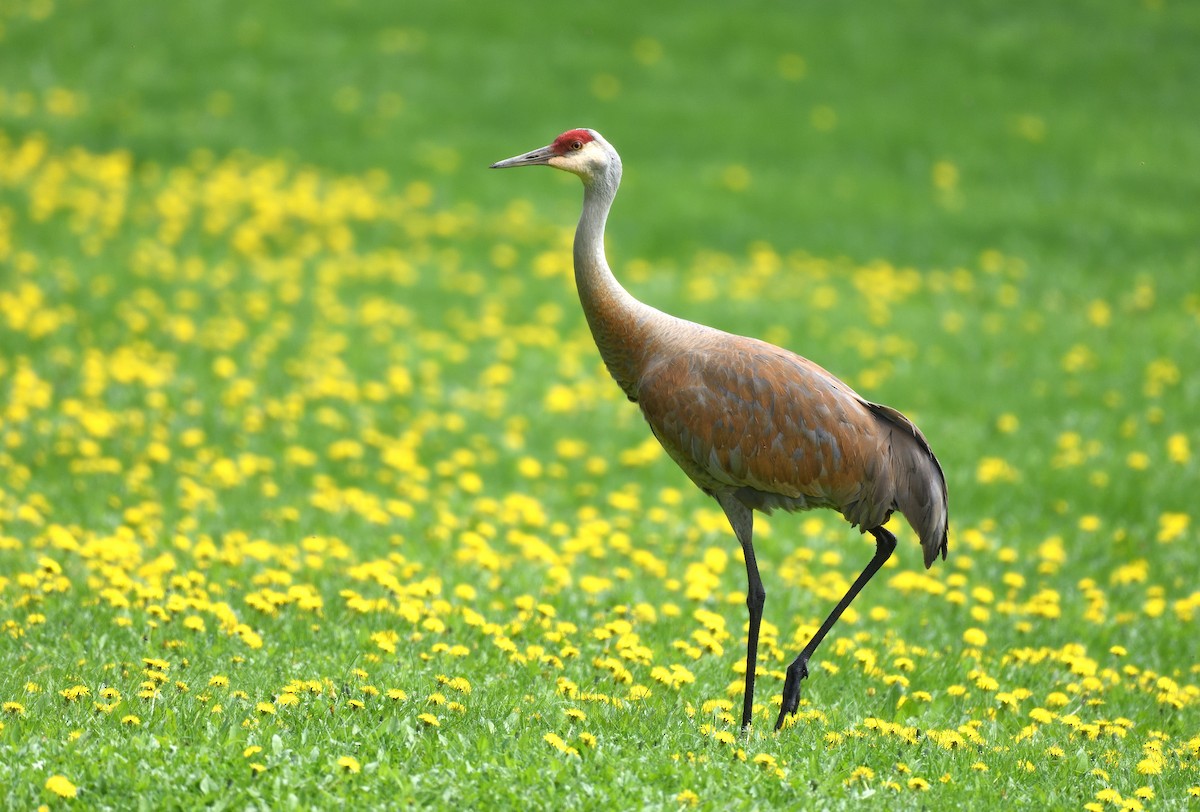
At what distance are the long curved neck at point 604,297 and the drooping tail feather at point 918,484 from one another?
39.0 inches

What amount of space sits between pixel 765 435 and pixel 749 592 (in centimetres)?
61

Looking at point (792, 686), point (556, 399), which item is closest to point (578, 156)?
point (792, 686)

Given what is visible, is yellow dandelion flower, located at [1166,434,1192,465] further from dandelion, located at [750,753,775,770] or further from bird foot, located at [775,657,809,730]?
dandelion, located at [750,753,775,770]

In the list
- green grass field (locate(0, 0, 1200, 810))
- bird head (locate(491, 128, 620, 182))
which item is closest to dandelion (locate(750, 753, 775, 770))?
green grass field (locate(0, 0, 1200, 810))

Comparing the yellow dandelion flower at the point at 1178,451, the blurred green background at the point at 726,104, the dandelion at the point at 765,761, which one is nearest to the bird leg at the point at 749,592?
the dandelion at the point at 765,761

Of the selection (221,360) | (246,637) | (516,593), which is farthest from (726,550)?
(221,360)

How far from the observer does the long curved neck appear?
5336mm

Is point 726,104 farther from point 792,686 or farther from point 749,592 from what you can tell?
point 792,686

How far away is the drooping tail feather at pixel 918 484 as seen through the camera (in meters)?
5.08

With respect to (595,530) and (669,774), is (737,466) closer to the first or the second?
(669,774)

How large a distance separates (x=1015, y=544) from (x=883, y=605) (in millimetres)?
1483

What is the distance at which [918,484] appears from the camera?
5.09 meters

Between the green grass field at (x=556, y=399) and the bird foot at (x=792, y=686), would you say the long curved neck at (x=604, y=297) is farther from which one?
the bird foot at (x=792, y=686)

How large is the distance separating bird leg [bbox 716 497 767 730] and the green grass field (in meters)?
0.15
